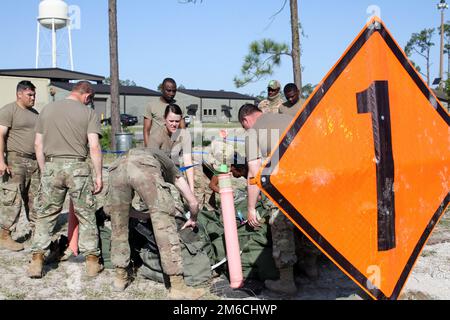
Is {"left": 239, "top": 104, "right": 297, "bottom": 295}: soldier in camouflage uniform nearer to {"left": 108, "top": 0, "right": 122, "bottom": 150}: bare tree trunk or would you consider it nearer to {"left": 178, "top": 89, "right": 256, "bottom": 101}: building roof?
{"left": 108, "top": 0, "right": 122, "bottom": 150}: bare tree trunk

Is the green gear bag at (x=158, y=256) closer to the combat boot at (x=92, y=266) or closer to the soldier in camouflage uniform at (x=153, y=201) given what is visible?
the soldier in camouflage uniform at (x=153, y=201)

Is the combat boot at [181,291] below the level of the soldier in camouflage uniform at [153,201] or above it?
below

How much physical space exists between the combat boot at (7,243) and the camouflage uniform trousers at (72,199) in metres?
1.15

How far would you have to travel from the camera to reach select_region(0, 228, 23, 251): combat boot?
236 inches

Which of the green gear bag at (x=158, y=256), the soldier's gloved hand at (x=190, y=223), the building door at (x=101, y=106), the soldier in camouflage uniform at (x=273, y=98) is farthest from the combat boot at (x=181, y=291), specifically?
the building door at (x=101, y=106)

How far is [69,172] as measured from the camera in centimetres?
503

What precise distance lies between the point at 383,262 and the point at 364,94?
1101mm

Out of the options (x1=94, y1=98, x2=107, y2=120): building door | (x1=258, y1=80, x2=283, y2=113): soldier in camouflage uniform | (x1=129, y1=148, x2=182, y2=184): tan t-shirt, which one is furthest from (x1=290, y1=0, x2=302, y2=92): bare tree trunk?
(x1=94, y1=98, x2=107, y2=120): building door

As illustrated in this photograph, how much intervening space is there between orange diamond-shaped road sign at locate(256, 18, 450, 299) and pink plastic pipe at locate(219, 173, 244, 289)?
3.75ft

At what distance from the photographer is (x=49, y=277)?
5.00m

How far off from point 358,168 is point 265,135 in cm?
161

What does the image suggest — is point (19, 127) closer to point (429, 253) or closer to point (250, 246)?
point (250, 246)

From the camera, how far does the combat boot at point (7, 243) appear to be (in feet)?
19.7
